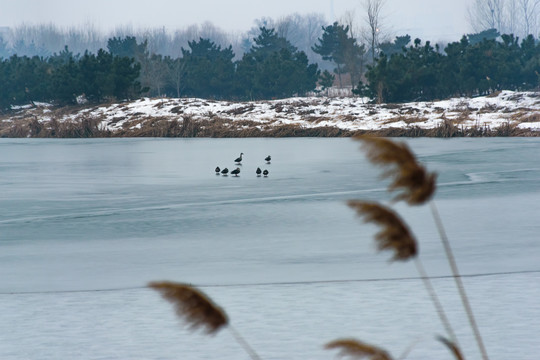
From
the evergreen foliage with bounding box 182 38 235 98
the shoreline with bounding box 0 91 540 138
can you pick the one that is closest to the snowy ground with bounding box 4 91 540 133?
the shoreline with bounding box 0 91 540 138

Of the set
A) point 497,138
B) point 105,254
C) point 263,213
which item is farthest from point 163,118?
point 105,254

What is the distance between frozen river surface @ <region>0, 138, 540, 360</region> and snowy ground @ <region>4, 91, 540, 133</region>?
811 inches

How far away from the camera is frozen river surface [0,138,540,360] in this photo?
5848 mm

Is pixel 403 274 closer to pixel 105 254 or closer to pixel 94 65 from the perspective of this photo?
pixel 105 254

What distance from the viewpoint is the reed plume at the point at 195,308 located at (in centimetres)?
199

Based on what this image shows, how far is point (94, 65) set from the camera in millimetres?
55125

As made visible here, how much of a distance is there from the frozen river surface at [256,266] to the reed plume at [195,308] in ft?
11.3

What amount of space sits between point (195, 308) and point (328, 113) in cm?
4440

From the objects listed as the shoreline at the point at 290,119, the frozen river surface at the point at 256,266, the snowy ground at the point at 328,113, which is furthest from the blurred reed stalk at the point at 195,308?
the snowy ground at the point at 328,113

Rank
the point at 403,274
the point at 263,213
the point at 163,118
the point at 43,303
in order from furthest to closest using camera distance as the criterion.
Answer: the point at 163,118 → the point at 263,213 → the point at 403,274 → the point at 43,303

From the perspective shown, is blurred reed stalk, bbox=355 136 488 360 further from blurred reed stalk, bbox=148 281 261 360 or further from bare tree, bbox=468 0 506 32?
bare tree, bbox=468 0 506 32

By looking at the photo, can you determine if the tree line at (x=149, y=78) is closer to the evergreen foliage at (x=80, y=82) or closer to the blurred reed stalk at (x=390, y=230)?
the evergreen foliage at (x=80, y=82)

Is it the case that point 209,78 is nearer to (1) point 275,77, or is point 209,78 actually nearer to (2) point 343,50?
(1) point 275,77

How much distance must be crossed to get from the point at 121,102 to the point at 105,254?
45.4 metres
